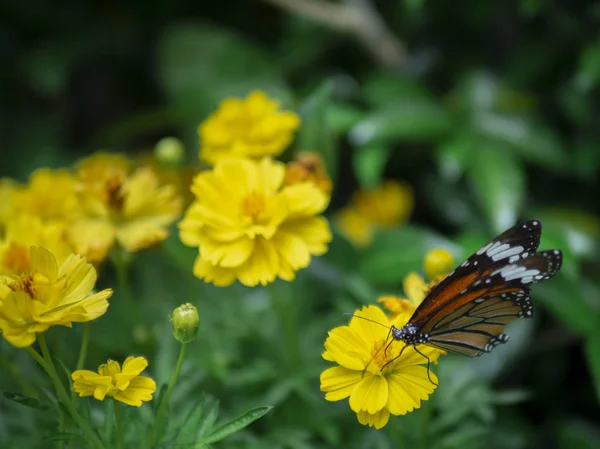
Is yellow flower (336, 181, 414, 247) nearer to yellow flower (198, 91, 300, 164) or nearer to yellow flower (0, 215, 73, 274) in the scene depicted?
yellow flower (198, 91, 300, 164)

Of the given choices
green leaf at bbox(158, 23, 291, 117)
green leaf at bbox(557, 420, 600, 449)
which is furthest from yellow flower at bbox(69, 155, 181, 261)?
green leaf at bbox(557, 420, 600, 449)

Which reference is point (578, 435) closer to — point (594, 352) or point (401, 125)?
point (594, 352)

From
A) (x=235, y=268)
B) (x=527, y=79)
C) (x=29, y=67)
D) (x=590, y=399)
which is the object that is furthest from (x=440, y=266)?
(x=29, y=67)

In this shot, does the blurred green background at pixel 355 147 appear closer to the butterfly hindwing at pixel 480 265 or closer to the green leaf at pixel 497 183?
the green leaf at pixel 497 183

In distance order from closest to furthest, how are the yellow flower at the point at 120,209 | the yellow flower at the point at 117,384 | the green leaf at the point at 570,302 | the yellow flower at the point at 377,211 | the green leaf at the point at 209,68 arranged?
the yellow flower at the point at 117,384
the yellow flower at the point at 120,209
the green leaf at the point at 570,302
the yellow flower at the point at 377,211
the green leaf at the point at 209,68

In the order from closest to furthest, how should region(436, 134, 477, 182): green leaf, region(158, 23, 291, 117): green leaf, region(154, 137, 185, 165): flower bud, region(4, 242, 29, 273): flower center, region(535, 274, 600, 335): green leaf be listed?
region(4, 242, 29, 273): flower center
region(154, 137, 185, 165): flower bud
region(535, 274, 600, 335): green leaf
region(436, 134, 477, 182): green leaf
region(158, 23, 291, 117): green leaf

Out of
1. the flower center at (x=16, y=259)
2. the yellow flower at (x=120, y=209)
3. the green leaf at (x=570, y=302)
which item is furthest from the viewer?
the green leaf at (x=570, y=302)

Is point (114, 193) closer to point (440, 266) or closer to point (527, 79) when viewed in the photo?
point (440, 266)

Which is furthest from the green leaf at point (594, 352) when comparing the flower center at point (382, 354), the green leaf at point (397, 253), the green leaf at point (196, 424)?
the green leaf at point (196, 424)
